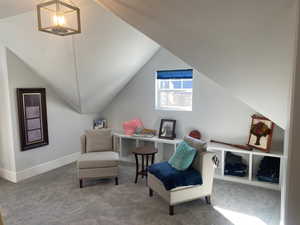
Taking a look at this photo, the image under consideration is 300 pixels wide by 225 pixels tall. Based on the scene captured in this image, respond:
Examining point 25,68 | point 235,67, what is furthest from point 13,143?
point 235,67

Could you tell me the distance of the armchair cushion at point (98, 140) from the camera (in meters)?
3.69

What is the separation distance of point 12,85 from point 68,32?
2.08 m

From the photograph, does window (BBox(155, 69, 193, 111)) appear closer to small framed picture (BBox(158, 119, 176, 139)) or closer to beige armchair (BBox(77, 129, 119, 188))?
small framed picture (BBox(158, 119, 176, 139))

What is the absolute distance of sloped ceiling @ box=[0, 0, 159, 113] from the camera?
8.87 ft

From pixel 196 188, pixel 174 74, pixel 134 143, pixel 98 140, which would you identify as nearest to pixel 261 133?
pixel 196 188

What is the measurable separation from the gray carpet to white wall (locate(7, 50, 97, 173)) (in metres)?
0.45

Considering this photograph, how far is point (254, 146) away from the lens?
11.3 ft

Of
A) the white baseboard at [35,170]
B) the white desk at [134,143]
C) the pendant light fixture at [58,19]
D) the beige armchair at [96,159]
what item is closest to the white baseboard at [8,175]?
the white baseboard at [35,170]

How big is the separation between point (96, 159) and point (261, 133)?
2575 millimetres

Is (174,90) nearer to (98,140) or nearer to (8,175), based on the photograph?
(98,140)

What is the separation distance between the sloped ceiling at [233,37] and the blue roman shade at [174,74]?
1553 mm

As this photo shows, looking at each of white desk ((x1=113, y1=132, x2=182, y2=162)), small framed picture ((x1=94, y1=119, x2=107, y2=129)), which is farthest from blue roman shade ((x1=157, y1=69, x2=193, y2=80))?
small framed picture ((x1=94, y1=119, x2=107, y2=129))

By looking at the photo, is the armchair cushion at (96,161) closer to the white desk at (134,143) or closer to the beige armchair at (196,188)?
the white desk at (134,143)

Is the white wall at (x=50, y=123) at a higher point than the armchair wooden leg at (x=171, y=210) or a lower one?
higher
